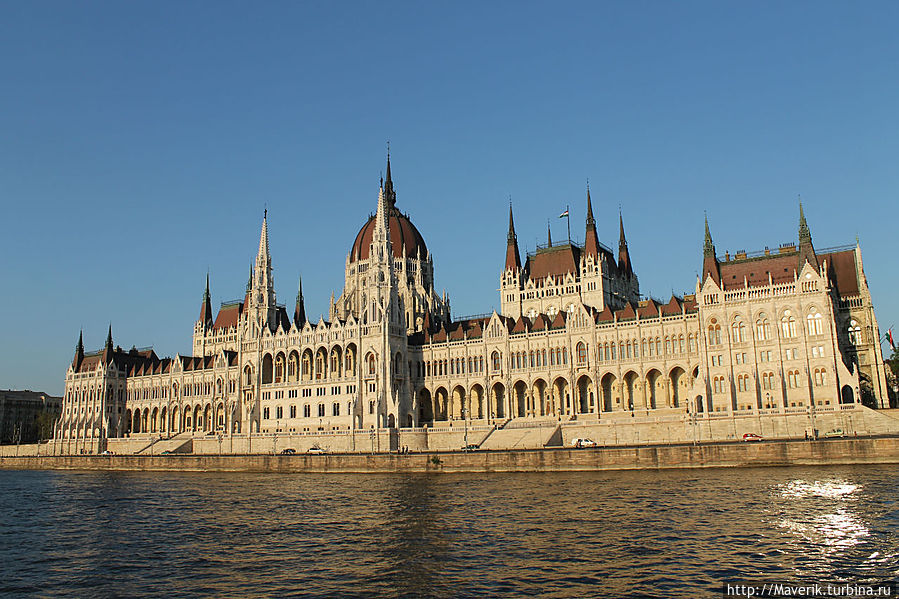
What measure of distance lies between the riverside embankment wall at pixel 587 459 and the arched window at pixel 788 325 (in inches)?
886

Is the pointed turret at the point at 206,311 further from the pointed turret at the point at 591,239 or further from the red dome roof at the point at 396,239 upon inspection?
the pointed turret at the point at 591,239

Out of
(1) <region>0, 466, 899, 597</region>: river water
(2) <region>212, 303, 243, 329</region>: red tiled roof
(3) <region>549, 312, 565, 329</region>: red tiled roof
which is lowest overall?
(1) <region>0, 466, 899, 597</region>: river water

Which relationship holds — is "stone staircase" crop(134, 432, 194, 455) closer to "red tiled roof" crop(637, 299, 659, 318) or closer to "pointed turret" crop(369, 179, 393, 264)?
"pointed turret" crop(369, 179, 393, 264)

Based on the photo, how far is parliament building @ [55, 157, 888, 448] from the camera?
293 ft

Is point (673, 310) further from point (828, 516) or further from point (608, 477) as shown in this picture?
point (828, 516)

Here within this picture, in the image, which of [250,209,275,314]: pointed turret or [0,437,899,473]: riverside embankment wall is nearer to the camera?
[0,437,899,473]: riverside embankment wall

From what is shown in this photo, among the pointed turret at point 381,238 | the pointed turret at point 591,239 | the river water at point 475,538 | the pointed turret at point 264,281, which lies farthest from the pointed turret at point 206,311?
the river water at point 475,538

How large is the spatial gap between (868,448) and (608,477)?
21.7 m

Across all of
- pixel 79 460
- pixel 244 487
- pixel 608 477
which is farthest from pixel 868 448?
pixel 79 460

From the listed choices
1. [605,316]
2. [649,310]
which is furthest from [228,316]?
[649,310]

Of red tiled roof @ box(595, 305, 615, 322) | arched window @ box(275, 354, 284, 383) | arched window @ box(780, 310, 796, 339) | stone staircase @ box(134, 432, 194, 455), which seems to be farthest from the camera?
arched window @ box(275, 354, 284, 383)

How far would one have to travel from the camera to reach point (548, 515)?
151ft

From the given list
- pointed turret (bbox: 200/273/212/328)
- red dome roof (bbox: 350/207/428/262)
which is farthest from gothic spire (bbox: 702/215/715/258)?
pointed turret (bbox: 200/273/212/328)

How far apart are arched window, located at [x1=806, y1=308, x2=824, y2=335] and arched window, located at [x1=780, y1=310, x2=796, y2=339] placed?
5.06 feet
